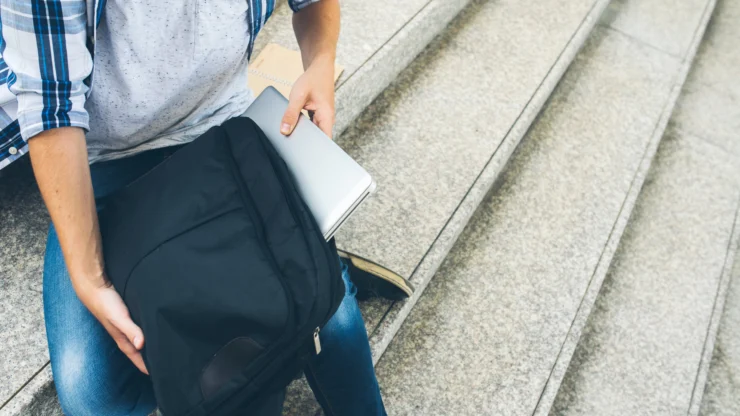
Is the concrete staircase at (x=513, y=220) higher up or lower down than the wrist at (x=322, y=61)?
lower down

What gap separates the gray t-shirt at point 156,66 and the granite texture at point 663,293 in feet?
4.91

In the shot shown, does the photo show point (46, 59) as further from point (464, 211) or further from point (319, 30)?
point (464, 211)

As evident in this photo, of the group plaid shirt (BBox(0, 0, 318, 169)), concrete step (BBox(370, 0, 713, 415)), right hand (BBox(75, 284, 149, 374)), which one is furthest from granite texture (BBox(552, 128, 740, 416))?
plaid shirt (BBox(0, 0, 318, 169))

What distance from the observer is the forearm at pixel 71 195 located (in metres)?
0.74

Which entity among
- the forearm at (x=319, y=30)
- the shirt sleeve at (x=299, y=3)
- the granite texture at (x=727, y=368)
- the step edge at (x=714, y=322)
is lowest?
the granite texture at (x=727, y=368)

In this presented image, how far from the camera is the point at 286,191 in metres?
0.84

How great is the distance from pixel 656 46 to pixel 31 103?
2.78 meters

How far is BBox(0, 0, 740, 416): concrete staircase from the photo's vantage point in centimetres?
145

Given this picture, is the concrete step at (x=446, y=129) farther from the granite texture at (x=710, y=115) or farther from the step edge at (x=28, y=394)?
the granite texture at (x=710, y=115)

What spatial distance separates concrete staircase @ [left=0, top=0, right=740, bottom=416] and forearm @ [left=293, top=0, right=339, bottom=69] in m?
0.44

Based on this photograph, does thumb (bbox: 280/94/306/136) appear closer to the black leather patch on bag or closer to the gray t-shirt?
the gray t-shirt

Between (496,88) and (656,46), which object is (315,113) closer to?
(496,88)

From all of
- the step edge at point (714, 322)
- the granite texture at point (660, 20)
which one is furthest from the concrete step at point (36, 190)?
the step edge at point (714, 322)

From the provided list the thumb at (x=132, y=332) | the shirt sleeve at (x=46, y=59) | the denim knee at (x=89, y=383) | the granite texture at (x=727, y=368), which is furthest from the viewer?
the granite texture at (x=727, y=368)
